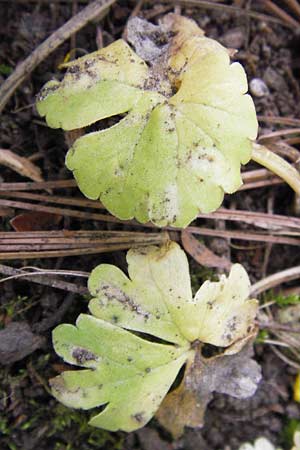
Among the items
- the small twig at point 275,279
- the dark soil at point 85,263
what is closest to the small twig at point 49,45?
the dark soil at point 85,263

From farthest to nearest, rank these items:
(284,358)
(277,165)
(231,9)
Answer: (231,9)
(284,358)
(277,165)

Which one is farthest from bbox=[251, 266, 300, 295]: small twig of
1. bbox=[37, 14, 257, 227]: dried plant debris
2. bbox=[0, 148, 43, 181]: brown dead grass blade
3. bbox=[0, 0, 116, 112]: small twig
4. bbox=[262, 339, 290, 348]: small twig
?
bbox=[0, 0, 116, 112]: small twig

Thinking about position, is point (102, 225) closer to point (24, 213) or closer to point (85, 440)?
point (24, 213)

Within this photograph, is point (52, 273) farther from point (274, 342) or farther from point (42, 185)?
point (274, 342)

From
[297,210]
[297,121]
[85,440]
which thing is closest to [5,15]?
[297,121]

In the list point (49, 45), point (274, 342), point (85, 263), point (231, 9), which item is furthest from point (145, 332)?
point (231, 9)

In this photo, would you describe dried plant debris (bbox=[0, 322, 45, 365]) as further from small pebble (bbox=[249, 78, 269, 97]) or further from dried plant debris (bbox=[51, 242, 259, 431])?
small pebble (bbox=[249, 78, 269, 97])
